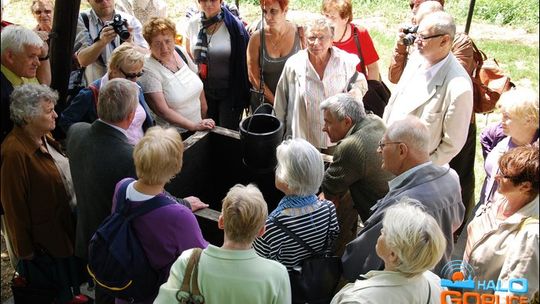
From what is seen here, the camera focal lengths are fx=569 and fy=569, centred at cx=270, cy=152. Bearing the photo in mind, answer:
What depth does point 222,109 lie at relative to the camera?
4699mm

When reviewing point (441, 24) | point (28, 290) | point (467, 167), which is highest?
point (441, 24)

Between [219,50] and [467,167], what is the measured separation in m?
2.10

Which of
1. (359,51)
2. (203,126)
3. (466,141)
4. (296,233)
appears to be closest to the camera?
(296,233)

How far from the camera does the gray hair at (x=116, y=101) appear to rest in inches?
114

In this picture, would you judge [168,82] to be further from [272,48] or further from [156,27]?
[272,48]

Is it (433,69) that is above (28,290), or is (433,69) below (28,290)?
above

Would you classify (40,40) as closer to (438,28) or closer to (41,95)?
(41,95)

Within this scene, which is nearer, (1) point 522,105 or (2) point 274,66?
(1) point 522,105

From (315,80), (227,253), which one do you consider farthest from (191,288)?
(315,80)

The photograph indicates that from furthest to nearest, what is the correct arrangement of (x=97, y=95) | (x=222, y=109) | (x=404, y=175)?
1. (x=222, y=109)
2. (x=97, y=95)
3. (x=404, y=175)

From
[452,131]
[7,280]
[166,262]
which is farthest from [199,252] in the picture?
[7,280]

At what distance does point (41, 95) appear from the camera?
297cm

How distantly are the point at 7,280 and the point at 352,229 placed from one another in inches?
93.3

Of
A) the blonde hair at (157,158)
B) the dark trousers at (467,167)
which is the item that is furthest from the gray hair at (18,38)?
the dark trousers at (467,167)
